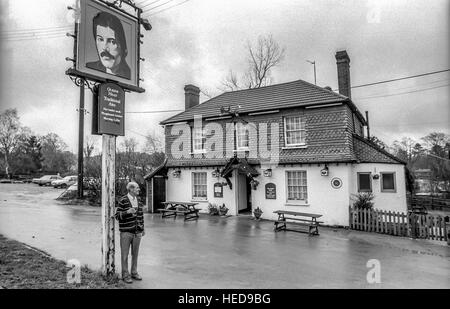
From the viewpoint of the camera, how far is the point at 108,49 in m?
6.41

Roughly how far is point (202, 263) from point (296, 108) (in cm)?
1080

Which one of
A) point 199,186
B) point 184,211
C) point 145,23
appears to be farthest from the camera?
point 199,186

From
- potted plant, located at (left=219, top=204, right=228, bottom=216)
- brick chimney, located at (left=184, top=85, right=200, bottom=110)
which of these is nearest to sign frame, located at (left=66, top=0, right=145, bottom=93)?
potted plant, located at (left=219, top=204, right=228, bottom=216)

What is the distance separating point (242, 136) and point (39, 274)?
12840 mm

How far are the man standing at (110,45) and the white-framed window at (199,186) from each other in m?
11.9

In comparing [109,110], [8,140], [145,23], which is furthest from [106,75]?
[8,140]

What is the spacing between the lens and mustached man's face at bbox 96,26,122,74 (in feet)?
20.4

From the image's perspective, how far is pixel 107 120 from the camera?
6266 millimetres

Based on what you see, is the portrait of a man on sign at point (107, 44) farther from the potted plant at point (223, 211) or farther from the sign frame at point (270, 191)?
the potted plant at point (223, 211)

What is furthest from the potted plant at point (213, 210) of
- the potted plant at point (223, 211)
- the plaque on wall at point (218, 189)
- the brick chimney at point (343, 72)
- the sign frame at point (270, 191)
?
the brick chimney at point (343, 72)

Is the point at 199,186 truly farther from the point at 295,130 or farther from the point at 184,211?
the point at 295,130

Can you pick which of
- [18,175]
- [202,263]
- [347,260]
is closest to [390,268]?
[347,260]

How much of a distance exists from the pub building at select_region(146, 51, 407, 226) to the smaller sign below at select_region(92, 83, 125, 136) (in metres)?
9.77

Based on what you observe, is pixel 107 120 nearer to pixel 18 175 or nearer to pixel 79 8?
pixel 79 8
